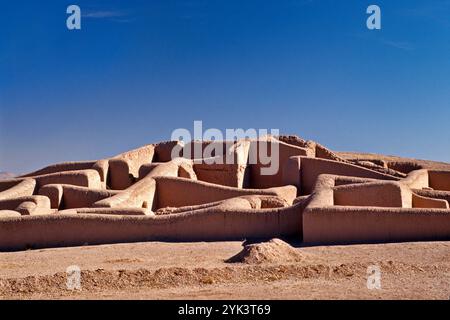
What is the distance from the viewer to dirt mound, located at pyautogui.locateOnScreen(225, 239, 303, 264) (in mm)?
8443

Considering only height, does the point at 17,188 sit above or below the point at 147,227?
above

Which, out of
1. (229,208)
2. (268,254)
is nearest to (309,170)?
(229,208)

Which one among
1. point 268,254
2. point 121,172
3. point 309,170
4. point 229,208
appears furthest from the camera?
point 121,172

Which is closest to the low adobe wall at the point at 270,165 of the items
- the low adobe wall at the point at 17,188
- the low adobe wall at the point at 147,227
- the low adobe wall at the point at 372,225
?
the low adobe wall at the point at 17,188

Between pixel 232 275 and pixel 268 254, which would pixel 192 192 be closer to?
pixel 268 254

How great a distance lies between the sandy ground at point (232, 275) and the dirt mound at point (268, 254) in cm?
16

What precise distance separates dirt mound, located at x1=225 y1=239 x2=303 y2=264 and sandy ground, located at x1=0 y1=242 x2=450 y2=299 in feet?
0.52

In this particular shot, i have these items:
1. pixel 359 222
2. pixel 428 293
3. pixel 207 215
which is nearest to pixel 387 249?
pixel 359 222

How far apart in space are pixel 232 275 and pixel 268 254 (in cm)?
→ 93

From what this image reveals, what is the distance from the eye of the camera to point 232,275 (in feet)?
25.6

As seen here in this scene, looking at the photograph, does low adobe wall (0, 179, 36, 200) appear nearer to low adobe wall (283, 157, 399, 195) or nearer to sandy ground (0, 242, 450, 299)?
sandy ground (0, 242, 450, 299)

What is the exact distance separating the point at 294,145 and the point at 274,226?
A: 347 inches

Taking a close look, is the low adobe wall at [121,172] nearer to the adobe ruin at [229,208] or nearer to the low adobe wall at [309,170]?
the adobe ruin at [229,208]

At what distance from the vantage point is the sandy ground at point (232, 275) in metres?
6.81
